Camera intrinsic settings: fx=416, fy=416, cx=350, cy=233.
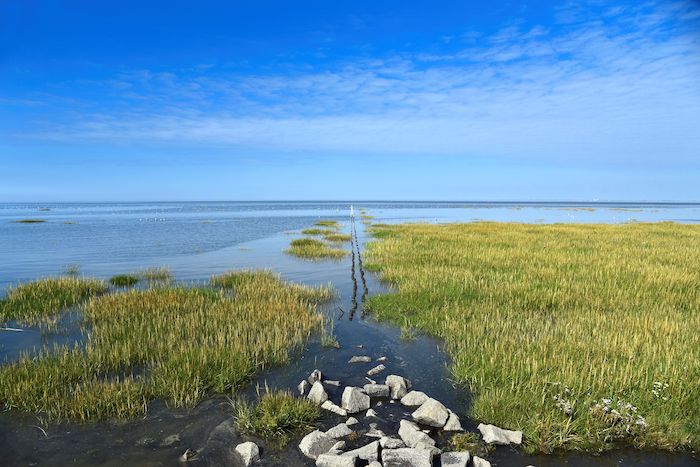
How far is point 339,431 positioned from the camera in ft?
22.5

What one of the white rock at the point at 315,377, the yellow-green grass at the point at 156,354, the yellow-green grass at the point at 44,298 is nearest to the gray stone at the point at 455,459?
the white rock at the point at 315,377

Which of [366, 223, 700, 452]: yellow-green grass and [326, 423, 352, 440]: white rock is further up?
[366, 223, 700, 452]: yellow-green grass

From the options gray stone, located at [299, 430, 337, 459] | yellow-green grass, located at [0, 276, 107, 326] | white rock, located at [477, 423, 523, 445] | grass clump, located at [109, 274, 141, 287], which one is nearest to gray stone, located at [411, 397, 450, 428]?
white rock, located at [477, 423, 523, 445]

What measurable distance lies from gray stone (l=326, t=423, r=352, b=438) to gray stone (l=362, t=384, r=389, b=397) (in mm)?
1377

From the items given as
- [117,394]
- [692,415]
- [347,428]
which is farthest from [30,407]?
[692,415]

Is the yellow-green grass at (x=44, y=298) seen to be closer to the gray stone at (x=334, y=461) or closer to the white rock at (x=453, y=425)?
the gray stone at (x=334, y=461)

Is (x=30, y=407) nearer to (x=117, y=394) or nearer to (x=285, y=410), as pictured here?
(x=117, y=394)

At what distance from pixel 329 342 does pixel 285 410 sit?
413cm

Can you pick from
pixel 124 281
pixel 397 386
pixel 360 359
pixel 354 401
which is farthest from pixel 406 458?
pixel 124 281

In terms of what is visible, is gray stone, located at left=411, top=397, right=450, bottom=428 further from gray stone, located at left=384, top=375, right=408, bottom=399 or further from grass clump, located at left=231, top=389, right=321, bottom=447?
grass clump, located at left=231, top=389, right=321, bottom=447

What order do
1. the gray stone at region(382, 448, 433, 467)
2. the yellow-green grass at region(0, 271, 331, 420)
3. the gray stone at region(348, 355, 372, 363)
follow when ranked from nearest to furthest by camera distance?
the gray stone at region(382, 448, 433, 467)
the yellow-green grass at region(0, 271, 331, 420)
the gray stone at region(348, 355, 372, 363)

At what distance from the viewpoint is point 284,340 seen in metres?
11.1

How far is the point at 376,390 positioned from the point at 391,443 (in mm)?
1961

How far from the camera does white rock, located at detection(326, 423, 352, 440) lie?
6.76 meters
